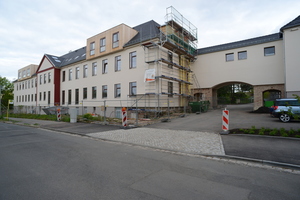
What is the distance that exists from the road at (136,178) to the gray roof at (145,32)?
15862 mm

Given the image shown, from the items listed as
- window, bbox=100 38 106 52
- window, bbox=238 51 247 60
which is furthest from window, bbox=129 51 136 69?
window, bbox=238 51 247 60

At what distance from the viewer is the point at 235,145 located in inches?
273

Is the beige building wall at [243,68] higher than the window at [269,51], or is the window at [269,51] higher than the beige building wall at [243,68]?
the window at [269,51]

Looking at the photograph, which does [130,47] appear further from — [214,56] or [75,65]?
[75,65]

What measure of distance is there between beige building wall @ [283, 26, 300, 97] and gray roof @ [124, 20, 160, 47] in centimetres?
1254

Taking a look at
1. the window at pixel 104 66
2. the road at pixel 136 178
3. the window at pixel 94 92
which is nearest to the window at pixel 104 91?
the window at pixel 94 92

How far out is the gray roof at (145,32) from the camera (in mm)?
19775

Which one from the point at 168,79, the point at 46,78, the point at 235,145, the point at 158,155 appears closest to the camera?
the point at 158,155

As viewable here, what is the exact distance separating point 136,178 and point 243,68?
66.9 ft

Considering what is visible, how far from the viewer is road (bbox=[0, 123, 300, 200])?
3.30m

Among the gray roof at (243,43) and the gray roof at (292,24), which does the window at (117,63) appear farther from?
the gray roof at (292,24)

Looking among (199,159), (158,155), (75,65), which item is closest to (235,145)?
(199,159)

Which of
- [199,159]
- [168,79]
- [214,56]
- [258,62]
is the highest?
[214,56]

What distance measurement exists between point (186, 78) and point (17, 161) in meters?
20.4
